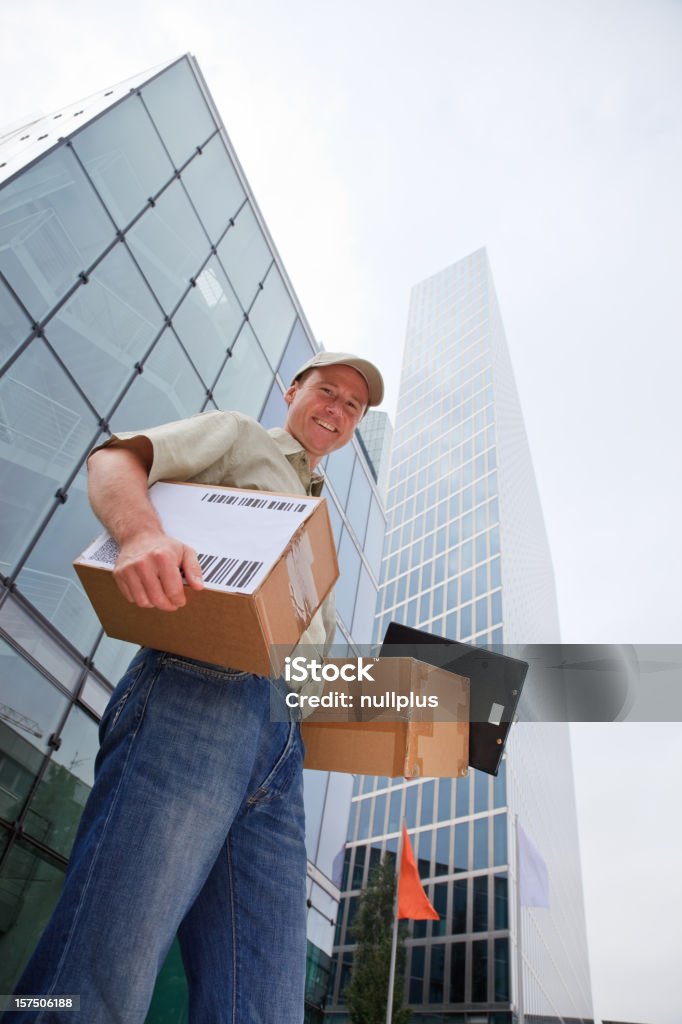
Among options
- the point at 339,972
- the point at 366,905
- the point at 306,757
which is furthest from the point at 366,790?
the point at 306,757

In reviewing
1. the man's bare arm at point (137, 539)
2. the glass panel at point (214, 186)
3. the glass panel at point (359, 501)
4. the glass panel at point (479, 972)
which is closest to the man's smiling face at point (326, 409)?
the man's bare arm at point (137, 539)

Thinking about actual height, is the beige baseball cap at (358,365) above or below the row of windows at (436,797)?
below

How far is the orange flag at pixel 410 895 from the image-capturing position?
11.3 metres

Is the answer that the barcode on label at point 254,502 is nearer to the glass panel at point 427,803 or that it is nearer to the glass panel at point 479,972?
the glass panel at point 479,972

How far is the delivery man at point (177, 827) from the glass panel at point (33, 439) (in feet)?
9.82

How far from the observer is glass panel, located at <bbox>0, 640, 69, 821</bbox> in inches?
135

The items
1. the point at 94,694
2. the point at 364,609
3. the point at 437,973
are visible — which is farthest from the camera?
the point at 437,973

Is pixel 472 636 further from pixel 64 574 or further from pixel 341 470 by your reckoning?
pixel 64 574

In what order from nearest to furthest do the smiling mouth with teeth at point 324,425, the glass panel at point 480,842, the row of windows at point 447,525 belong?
1. the smiling mouth with teeth at point 324,425
2. the glass panel at point 480,842
3. the row of windows at point 447,525

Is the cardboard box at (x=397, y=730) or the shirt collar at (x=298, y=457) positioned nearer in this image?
the cardboard box at (x=397, y=730)

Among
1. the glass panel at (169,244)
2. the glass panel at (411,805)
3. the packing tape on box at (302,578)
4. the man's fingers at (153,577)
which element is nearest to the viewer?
the man's fingers at (153,577)

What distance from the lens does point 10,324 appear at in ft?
13.2

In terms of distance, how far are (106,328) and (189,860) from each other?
16.1 feet

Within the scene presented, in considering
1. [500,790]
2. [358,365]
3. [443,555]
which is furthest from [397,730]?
[443,555]
